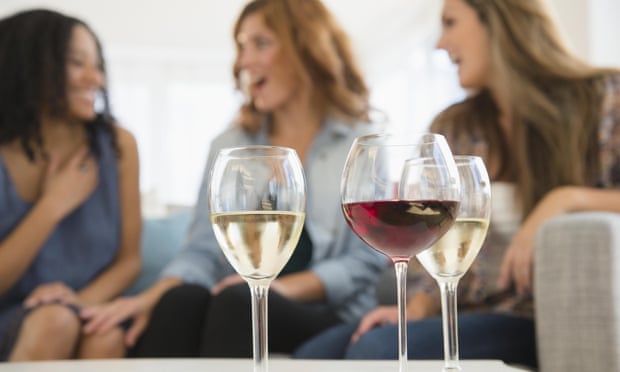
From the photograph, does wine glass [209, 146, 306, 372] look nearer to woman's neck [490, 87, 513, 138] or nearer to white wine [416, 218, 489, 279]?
white wine [416, 218, 489, 279]

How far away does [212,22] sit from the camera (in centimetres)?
763

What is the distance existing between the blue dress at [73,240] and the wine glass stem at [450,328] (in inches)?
51.2

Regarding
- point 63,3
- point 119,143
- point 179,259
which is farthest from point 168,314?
point 63,3

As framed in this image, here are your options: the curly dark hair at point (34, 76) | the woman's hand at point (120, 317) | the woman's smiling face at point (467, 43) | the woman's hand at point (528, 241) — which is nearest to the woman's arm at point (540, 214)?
the woman's hand at point (528, 241)

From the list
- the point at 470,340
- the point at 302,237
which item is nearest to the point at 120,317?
the point at 302,237

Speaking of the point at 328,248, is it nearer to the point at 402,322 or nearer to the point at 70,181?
the point at 70,181

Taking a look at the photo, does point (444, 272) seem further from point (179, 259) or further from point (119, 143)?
point (119, 143)

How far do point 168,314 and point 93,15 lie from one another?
250 inches

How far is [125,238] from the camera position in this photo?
6.57ft

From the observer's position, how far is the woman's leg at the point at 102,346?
1.60m

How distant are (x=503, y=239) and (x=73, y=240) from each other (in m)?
1.02

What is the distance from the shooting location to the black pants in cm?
148

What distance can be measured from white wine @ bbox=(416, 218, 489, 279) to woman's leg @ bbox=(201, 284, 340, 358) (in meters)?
0.68

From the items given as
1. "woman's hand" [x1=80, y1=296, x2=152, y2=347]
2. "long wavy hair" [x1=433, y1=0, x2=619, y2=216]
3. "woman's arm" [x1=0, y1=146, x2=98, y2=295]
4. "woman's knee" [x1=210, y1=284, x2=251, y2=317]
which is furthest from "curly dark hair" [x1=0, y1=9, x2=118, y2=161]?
"long wavy hair" [x1=433, y1=0, x2=619, y2=216]
